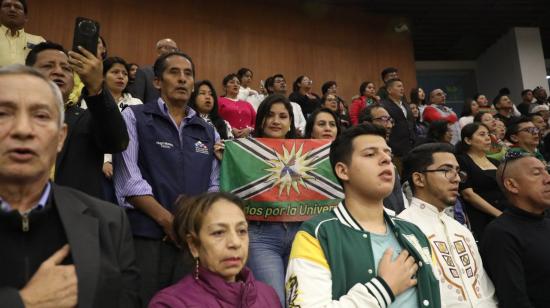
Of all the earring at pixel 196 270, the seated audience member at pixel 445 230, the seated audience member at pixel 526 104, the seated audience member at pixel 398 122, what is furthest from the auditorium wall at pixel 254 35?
the earring at pixel 196 270

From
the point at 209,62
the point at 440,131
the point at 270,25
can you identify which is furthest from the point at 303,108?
the point at 270,25

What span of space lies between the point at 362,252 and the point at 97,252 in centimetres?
110

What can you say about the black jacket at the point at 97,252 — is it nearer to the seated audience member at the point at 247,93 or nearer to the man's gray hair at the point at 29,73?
the man's gray hair at the point at 29,73

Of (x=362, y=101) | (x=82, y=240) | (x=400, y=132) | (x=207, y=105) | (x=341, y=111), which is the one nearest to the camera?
(x=82, y=240)

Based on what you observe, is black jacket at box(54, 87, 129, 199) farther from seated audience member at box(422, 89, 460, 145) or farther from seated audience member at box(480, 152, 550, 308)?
seated audience member at box(422, 89, 460, 145)

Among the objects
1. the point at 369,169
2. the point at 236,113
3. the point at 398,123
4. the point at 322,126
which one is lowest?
the point at 369,169

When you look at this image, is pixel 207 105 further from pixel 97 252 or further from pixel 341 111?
pixel 97 252

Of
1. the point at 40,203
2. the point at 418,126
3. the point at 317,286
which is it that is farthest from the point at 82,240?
the point at 418,126

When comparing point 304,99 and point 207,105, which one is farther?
point 304,99

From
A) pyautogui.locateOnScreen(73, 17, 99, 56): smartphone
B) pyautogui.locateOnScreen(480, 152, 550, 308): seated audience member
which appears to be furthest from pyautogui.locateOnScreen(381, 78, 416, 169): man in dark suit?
pyautogui.locateOnScreen(73, 17, 99, 56): smartphone

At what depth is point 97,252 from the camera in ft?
4.81

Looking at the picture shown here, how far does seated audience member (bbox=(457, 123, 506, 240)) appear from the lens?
14.0ft

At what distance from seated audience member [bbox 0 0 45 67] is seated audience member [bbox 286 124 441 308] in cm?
328

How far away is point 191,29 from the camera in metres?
9.62
